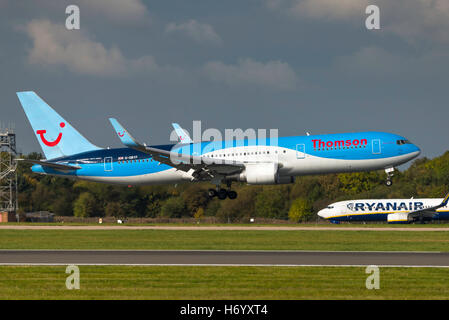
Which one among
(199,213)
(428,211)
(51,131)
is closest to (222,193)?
(51,131)

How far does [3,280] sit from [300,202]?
68723mm

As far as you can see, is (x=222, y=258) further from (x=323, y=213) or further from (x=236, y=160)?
(x=323, y=213)

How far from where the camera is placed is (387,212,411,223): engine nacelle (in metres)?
82.5

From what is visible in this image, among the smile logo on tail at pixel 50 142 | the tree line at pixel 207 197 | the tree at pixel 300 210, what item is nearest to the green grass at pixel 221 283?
the smile logo on tail at pixel 50 142

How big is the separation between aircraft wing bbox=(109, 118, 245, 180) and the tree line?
17527 millimetres

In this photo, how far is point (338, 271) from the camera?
25.3 m

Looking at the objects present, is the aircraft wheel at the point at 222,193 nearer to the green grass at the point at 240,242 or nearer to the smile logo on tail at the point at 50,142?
the green grass at the point at 240,242

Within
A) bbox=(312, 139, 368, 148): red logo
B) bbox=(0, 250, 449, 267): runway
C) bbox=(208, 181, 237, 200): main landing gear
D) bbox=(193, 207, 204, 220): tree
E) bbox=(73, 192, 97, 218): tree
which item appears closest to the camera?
bbox=(0, 250, 449, 267): runway

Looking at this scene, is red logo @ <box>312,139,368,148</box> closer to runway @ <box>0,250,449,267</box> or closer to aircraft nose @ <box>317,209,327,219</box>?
runway @ <box>0,250,449,267</box>

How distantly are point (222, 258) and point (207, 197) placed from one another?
5195 centimetres

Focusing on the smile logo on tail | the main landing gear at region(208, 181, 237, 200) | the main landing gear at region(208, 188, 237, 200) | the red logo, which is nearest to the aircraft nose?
the main landing gear at region(208, 181, 237, 200)

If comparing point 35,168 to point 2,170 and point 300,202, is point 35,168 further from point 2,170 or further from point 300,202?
point 300,202

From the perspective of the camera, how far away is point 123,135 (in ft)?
153
